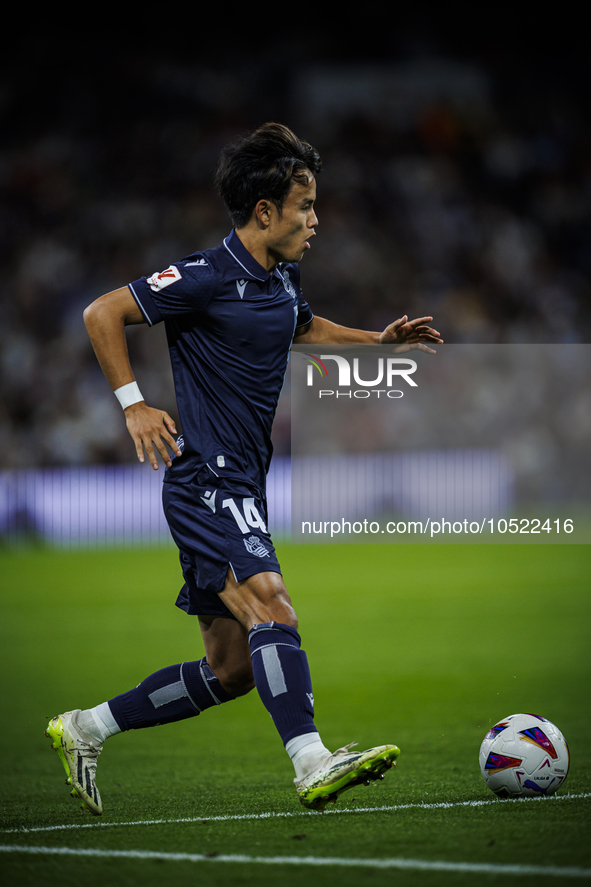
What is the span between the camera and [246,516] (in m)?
3.20

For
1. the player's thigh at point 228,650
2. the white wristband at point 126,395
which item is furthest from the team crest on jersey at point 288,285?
the player's thigh at point 228,650

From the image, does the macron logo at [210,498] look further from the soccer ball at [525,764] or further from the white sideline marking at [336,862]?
the soccer ball at [525,764]

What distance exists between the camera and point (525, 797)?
3.33 meters

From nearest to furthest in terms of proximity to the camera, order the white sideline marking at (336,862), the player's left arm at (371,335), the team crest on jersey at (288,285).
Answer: the white sideline marking at (336,862) < the team crest on jersey at (288,285) < the player's left arm at (371,335)

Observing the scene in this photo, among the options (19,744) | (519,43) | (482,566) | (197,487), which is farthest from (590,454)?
(197,487)

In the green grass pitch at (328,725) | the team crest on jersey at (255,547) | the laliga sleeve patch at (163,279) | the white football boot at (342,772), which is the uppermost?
the laliga sleeve patch at (163,279)

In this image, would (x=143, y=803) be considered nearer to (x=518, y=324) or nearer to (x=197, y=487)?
(x=197, y=487)

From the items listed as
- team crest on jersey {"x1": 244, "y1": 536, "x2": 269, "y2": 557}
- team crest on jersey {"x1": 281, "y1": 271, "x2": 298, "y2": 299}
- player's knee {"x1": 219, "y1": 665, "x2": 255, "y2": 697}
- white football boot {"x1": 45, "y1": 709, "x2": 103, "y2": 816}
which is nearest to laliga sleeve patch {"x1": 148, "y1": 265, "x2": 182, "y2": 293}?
team crest on jersey {"x1": 281, "y1": 271, "x2": 298, "y2": 299}

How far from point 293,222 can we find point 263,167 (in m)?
0.21

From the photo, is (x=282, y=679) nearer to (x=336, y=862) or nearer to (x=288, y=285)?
(x=336, y=862)

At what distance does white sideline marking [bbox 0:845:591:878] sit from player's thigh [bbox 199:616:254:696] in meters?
0.79

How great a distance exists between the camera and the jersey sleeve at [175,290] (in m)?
3.24

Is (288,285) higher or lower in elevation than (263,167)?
lower

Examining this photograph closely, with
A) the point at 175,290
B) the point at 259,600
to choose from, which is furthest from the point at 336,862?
the point at 175,290
